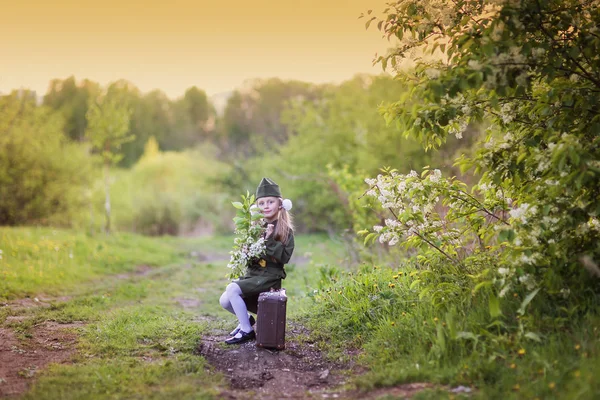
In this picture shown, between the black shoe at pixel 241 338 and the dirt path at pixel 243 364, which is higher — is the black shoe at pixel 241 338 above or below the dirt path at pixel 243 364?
above

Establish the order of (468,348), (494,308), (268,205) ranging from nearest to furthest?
(494,308)
(468,348)
(268,205)

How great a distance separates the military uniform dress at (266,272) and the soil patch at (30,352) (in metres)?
2.13

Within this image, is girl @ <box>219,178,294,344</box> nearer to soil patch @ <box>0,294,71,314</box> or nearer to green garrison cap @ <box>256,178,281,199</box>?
green garrison cap @ <box>256,178,281,199</box>

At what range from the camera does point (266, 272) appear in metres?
6.17

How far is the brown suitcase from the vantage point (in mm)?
5730

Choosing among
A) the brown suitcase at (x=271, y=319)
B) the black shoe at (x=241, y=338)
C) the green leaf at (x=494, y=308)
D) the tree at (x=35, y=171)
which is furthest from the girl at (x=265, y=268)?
the tree at (x=35, y=171)

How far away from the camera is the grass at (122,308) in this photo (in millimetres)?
4734

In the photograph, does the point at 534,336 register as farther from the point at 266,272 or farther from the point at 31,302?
the point at 31,302

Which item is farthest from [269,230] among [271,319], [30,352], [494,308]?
[30,352]

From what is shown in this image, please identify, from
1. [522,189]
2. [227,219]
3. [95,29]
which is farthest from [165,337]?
[227,219]

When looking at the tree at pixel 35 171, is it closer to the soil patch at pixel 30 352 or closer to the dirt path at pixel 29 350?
the dirt path at pixel 29 350

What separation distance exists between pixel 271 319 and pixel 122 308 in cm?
378

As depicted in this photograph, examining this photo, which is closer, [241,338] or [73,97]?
[241,338]

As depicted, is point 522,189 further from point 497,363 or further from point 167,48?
point 167,48
